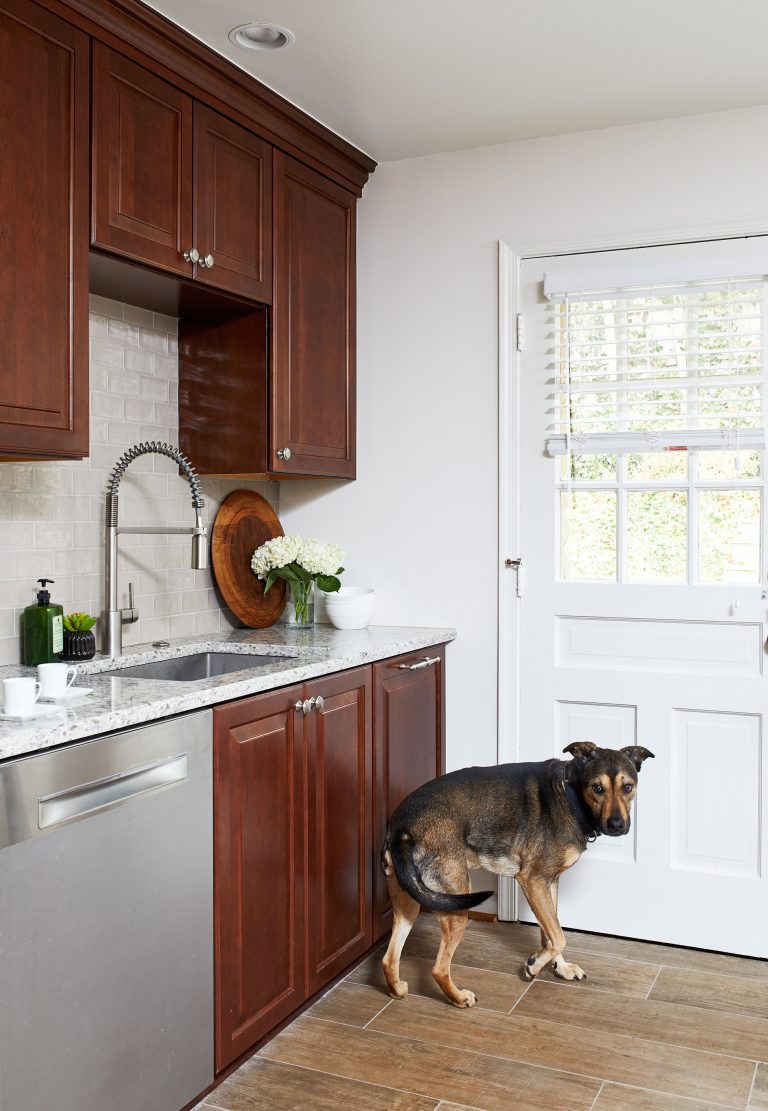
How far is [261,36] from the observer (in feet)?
8.21

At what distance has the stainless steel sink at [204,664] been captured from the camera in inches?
110

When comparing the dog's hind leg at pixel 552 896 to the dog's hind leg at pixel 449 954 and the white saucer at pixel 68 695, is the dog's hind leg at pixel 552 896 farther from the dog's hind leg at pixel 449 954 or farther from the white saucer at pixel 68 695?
the white saucer at pixel 68 695

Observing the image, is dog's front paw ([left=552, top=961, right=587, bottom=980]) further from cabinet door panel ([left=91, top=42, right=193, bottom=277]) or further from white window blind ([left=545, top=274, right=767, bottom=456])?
cabinet door panel ([left=91, top=42, right=193, bottom=277])

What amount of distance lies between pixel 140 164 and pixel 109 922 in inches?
66.8

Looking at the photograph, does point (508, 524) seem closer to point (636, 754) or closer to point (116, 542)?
point (636, 754)

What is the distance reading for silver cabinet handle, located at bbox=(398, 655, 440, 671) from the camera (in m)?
3.03

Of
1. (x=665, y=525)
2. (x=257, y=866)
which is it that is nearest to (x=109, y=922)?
(x=257, y=866)

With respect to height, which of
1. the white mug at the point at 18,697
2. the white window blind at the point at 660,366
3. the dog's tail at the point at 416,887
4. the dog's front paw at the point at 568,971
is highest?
the white window blind at the point at 660,366

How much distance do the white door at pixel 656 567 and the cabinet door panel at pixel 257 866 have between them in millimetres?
1042

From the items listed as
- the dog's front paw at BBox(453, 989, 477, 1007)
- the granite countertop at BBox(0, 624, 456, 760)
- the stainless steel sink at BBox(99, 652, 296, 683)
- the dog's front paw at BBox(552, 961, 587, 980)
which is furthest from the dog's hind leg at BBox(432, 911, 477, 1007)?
the stainless steel sink at BBox(99, 652, 296, 683)

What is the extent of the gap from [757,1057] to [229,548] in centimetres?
207

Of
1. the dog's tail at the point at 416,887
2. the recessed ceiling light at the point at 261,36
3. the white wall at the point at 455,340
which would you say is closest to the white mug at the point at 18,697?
the dog's tail at the point at 416,887

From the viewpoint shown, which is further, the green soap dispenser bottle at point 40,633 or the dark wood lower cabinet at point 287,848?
the green soap dispenser bottle at point 40,633

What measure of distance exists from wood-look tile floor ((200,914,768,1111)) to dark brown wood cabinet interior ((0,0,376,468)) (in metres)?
1.52
